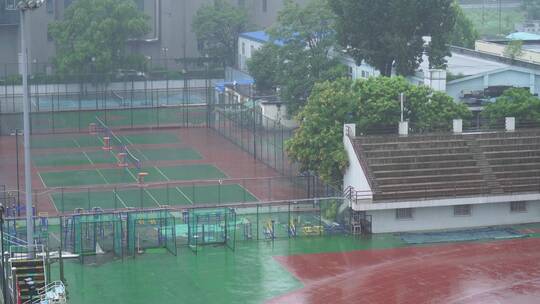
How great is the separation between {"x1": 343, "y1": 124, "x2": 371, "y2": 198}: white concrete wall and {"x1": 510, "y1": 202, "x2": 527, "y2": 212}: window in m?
7.08

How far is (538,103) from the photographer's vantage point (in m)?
61.3

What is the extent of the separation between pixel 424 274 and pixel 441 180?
843 cm

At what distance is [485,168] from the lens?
56094 mm

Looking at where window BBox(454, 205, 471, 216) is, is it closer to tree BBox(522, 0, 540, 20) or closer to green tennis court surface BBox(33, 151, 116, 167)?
green tennis court surface BBox(33, 151, 116, 167)

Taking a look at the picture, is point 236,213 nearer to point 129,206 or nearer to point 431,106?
point 129,206

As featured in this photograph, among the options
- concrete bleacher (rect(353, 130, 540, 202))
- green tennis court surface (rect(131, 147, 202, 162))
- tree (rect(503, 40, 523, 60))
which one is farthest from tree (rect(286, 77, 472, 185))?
tree (rect(503, 40, 523, 60))

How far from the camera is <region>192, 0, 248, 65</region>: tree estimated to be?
102625 millimetres

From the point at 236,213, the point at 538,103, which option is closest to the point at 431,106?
the point at 538,103

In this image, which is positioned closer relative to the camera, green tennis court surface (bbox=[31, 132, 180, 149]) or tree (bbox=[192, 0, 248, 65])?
green tennis court surface (bbox=[31, 132, 180, 149])

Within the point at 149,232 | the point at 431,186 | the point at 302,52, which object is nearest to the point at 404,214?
the point at 431,186

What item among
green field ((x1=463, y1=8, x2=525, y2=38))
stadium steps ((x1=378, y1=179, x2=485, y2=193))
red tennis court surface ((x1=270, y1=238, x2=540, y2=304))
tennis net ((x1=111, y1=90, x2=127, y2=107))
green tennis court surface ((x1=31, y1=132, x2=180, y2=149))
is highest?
green field ((x1=463, y1=8, x2=525, y2=38))

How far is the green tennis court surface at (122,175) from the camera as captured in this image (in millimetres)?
63750

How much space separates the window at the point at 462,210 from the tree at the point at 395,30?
19833 millimetres

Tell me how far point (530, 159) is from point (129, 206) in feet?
61.7
